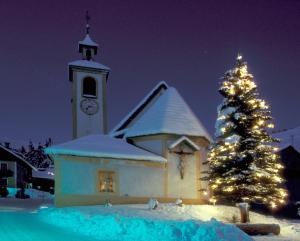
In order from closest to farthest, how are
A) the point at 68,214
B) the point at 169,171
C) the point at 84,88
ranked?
the point at 68,214 < the point at 169,171 < the point at 84,88

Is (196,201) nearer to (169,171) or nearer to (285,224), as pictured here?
(169,171)

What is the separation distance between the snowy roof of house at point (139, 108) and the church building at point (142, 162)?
37.4 inches

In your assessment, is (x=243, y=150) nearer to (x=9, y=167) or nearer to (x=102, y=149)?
(x=102, y=149)

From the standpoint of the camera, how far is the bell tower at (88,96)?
35.9m

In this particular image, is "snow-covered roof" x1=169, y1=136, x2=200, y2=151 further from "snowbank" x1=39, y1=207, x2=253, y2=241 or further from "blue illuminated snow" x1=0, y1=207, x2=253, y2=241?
"snowbank" x1=39, y1=207, x2=253, y2=241

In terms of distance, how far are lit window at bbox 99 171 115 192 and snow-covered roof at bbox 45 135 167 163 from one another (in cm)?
100

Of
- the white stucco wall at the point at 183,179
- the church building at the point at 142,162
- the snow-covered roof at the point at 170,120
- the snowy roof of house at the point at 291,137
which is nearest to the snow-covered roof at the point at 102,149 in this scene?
the church building at the point at 142,162

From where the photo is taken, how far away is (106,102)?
37.2m

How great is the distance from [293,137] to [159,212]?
23.9 m

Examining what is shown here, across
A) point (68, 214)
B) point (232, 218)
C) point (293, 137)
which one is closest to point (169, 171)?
point (232, 218)

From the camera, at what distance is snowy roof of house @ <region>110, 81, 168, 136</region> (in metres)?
30.3

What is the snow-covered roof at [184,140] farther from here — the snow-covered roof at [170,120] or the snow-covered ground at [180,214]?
the snow-covered ground at [180,214]

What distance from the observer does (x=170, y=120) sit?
1014 inches

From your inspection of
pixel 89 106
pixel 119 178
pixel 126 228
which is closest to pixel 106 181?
pixel 119 178
